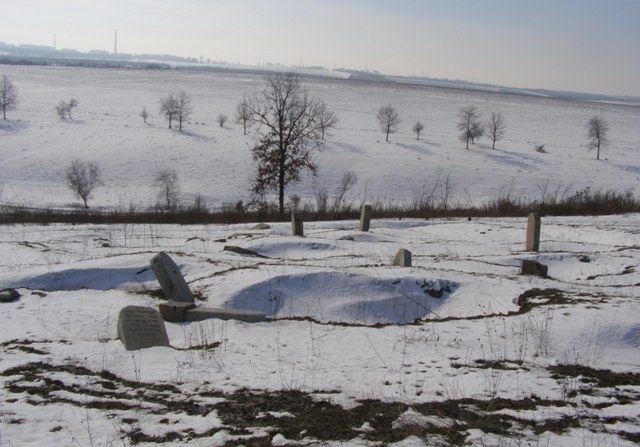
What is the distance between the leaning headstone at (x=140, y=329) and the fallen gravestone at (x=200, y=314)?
976 mm

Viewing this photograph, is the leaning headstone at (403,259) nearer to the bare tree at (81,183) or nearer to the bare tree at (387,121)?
the bare tree at (81,183)

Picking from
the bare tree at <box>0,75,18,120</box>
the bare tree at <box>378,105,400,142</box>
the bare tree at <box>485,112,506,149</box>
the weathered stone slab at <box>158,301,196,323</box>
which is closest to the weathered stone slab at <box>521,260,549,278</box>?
the weathered stone slab at <box>158,301,196,323</box>

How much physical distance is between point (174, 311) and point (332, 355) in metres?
2.88

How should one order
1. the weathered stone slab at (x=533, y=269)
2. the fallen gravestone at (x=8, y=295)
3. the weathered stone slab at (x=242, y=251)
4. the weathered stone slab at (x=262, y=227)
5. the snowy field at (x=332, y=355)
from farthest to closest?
1. the weathered stone slab at (x=262, y=227)
2. the weathered stone slab at (x=242, y=251)
3. the weathered stone slab at (x=533, y=269)
4. the fallen gravestone at (x=8, y=295)
5. the snowy field at (x=332, y=355)

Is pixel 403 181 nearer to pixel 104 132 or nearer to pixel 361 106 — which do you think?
pixel 104 132

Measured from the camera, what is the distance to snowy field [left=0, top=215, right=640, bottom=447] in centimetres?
476

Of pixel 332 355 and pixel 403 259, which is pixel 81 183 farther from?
pixel 332 355

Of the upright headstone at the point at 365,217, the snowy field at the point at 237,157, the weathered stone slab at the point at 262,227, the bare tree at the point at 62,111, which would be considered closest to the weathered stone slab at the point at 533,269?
the upright headstone at the point at 365,217

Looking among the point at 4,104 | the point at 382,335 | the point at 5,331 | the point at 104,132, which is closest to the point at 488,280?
the point at 382,335

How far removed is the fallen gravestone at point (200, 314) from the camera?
26.8ft

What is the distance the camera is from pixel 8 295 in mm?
8984

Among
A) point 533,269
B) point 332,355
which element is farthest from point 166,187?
point 332,355

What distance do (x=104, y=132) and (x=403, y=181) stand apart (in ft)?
115

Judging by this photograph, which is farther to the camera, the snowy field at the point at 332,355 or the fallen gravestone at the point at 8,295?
the fallen gravestone at the point at 8,295
